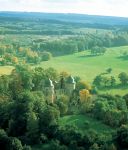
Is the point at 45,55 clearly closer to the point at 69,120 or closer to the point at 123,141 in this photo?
the point at 69,120

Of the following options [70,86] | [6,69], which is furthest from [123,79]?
[6,69]

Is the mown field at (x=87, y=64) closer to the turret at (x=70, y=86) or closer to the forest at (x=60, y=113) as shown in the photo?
the forest at (x=60, y=113)

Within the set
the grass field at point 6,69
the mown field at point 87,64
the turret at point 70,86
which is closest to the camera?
the turret at point 70,86

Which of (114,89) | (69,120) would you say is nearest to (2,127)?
(69,120)

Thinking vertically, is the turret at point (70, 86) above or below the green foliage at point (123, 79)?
above

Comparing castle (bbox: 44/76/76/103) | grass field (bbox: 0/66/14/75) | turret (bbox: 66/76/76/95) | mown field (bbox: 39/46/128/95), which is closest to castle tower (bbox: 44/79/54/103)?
castle (bbox: 44/76/76/103)

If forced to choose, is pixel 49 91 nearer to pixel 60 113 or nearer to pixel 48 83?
pixel 48 83

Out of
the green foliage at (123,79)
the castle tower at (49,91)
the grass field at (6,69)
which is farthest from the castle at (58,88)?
the grass field at (6,69)

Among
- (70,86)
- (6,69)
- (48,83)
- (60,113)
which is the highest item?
(48,83)
